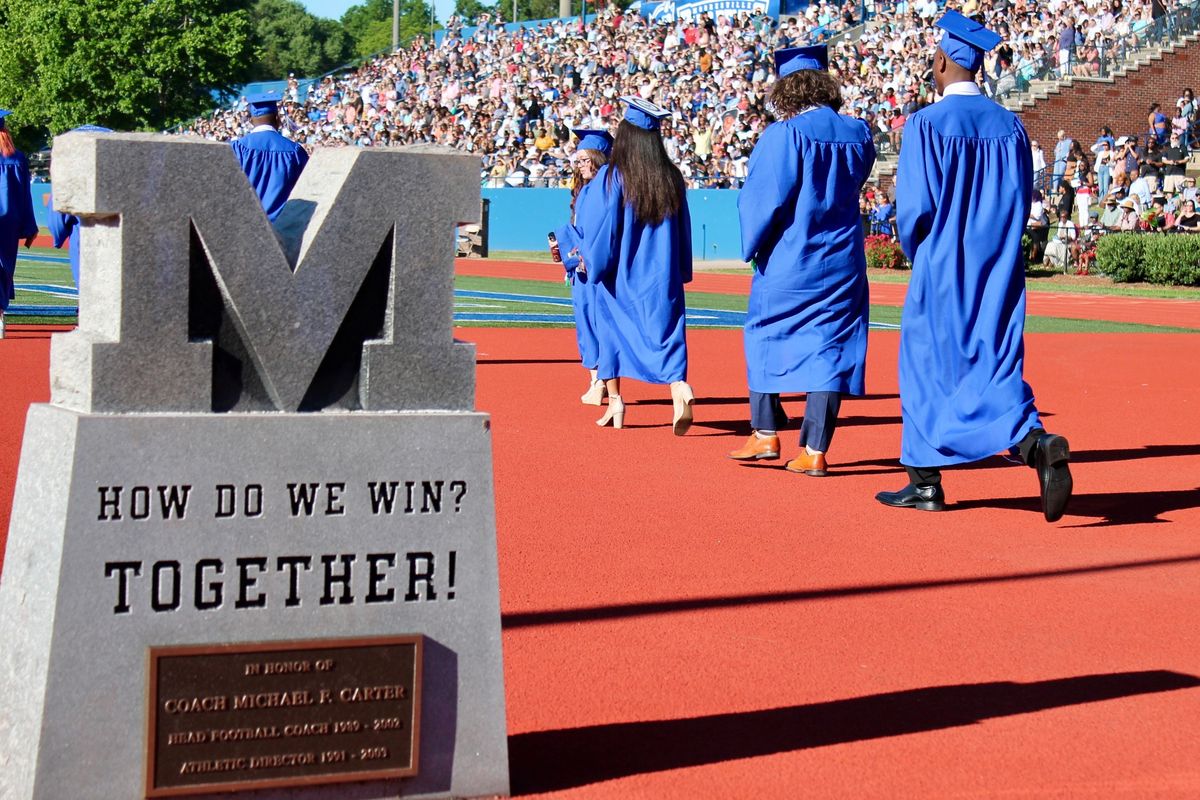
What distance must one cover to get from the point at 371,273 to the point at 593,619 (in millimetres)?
2149

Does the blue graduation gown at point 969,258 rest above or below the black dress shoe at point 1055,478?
above

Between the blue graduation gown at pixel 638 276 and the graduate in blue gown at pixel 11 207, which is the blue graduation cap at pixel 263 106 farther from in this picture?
the graduate in blue gown at pixel 11 207

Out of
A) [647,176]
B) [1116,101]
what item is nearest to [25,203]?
[647,176]

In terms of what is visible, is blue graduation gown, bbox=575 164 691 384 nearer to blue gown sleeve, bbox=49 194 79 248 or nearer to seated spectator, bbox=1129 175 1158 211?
blue gown sleeve, bbox=49 194 79 248

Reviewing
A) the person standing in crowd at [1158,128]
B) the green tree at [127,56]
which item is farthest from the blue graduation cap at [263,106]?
the green tree at [127,56]

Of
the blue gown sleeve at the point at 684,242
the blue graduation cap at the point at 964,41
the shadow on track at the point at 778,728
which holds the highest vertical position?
the blue graduation cap at the point at 964,41

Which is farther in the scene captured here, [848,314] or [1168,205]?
[1168,205]

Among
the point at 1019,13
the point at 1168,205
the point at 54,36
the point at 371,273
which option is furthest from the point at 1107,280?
the point at 54,36

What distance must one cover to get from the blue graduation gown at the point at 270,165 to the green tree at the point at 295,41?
10953 centimetres

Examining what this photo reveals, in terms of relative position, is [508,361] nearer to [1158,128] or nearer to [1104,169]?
[1104,169]

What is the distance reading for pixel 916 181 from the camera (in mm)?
7137

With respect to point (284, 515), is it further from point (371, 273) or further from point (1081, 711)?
point (1081, 711)

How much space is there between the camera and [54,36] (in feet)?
214

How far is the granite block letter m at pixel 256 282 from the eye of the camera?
3092mm
